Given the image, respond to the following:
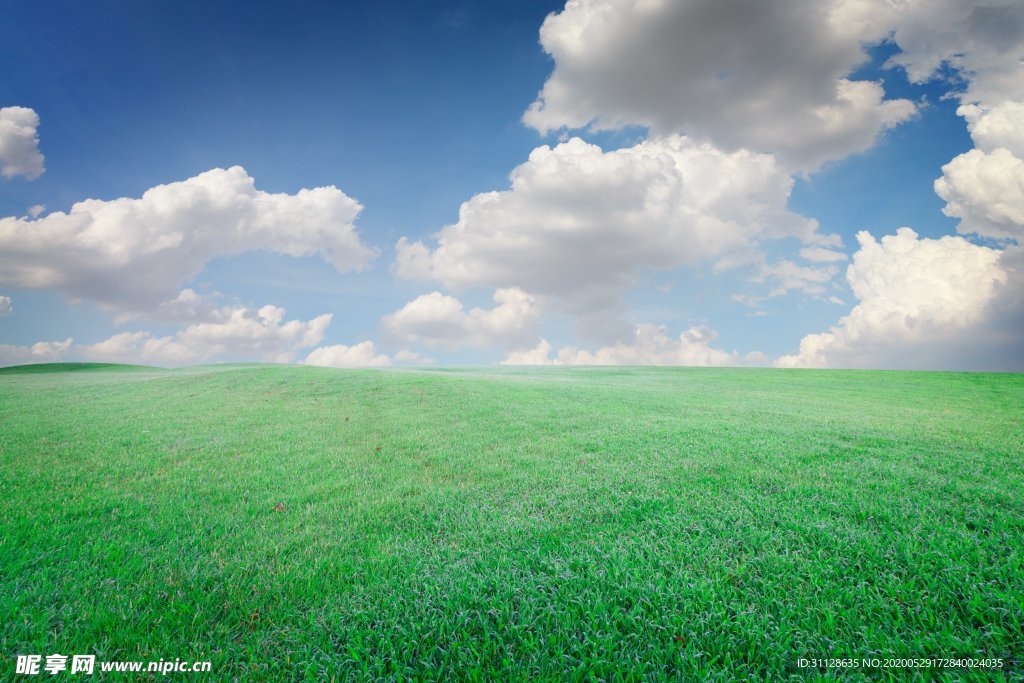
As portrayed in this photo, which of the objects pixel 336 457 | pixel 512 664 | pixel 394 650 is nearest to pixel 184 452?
pixel 336 457

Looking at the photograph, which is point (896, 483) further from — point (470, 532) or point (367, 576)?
point (367, 576)

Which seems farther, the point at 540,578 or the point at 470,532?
the point at 470,532

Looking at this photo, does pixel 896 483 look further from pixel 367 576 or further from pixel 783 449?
pixel 367 576

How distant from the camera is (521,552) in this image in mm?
4613

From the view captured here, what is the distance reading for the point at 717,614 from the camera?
11.6 ft

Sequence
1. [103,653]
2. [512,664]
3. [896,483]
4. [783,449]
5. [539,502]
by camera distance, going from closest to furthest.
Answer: [512,664] → [103,653] → [539,502] → [896,483] → [783,449]

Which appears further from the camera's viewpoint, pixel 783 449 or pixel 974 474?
pixel 783 449

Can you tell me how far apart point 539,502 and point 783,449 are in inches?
209

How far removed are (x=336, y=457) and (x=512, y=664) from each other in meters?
7.02

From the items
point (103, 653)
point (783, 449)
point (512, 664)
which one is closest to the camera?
point (512, 664)

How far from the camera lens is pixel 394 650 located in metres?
3.26

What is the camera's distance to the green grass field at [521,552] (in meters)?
3.28

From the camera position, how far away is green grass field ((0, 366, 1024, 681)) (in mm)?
3277

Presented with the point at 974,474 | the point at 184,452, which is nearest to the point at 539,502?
the point at 974,474
